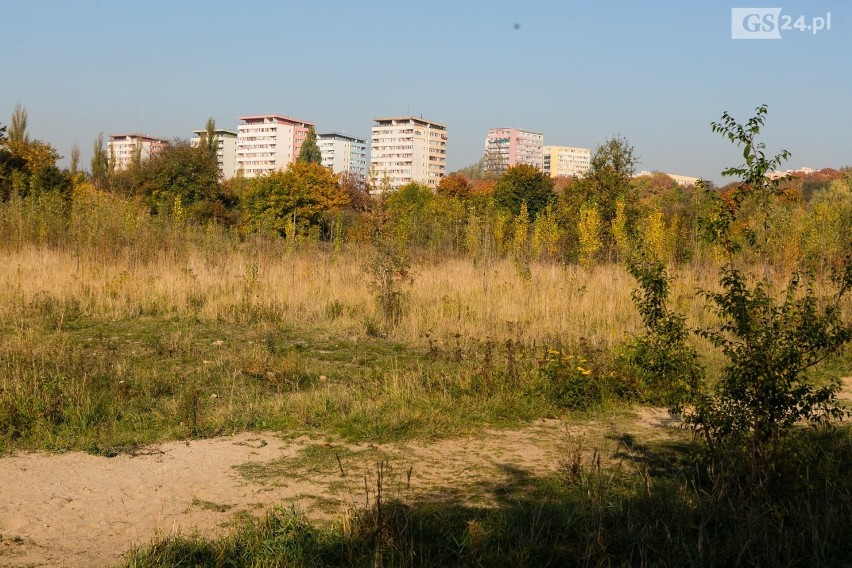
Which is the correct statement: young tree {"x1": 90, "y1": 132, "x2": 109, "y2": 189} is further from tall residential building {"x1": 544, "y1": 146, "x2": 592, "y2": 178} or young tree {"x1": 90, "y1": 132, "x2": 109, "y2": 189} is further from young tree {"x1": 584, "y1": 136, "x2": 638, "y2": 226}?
tall residential building {"x1": 544, "y1": 146, "x2": 592, "y2": 178}

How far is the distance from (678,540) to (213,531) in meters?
2.60

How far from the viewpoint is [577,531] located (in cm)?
439

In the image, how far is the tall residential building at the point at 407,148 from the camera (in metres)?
146

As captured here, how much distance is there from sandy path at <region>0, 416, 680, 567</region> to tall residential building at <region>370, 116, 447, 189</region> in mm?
138584

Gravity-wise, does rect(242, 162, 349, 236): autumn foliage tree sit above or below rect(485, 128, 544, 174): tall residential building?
below

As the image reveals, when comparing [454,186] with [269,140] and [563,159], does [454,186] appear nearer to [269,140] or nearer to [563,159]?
[269,140]

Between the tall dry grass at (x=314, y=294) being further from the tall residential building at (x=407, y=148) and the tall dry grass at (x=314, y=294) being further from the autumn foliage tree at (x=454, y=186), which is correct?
the tall residential building at (x=407, y=148)

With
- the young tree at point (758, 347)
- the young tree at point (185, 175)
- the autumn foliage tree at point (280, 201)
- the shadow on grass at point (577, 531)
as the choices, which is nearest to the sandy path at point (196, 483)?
the shadow on grass at point (577, 531)

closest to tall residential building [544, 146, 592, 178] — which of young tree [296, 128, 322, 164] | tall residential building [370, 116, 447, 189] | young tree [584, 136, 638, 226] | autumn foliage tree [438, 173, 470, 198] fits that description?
tall residential building [370, 116, 447, 189]

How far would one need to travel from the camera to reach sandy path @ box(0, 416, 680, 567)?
4590mm

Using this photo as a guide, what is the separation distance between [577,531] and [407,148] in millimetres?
145141

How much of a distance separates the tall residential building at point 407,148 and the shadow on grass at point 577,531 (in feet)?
459

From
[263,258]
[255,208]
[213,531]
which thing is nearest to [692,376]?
[213,531]

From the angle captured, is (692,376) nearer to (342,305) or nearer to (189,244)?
(342,305)
